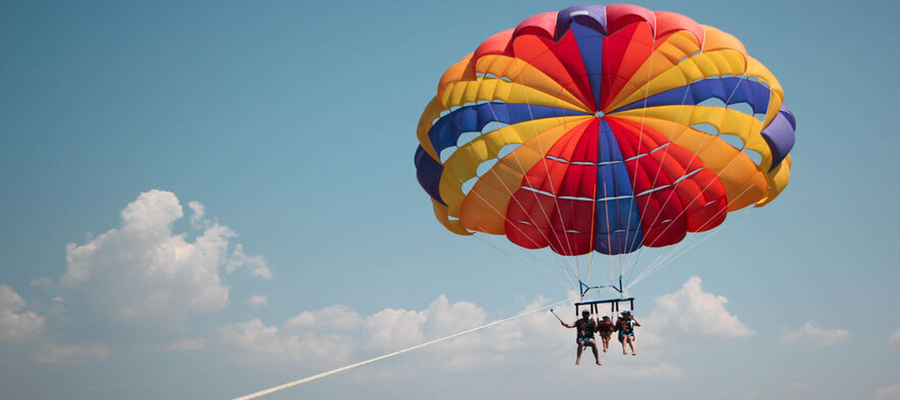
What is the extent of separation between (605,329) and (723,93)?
4788mm

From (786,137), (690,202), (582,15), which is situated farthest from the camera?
(690,202)

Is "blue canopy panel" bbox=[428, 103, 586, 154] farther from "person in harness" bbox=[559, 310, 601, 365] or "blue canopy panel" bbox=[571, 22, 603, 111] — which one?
"person in harness" bbox=[559, 310, 601, 365]

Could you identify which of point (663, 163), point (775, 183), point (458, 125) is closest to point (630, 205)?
point (663, 163)

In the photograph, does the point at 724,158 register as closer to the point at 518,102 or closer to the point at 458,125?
the point at 518,102

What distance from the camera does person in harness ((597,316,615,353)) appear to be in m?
13.8

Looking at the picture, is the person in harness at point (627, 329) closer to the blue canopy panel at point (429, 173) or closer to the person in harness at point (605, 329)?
the person in harness at point (605, 329)

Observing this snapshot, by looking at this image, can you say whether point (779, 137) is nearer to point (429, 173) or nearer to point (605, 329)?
point (605, 329)

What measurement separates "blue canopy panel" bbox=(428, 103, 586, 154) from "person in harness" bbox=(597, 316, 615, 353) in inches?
158

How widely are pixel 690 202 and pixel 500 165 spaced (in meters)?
3.78

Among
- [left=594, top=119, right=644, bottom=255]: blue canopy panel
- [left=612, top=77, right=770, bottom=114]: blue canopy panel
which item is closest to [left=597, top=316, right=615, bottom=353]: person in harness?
[left=594, top=119, right=644, bottom=255]: blue canopy panel

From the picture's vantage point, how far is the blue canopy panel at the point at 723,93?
14.2 m

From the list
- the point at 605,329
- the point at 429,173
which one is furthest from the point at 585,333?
the point at 429,173

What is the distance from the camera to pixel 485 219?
15.9 meters

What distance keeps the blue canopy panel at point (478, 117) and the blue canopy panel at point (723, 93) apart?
171cm
